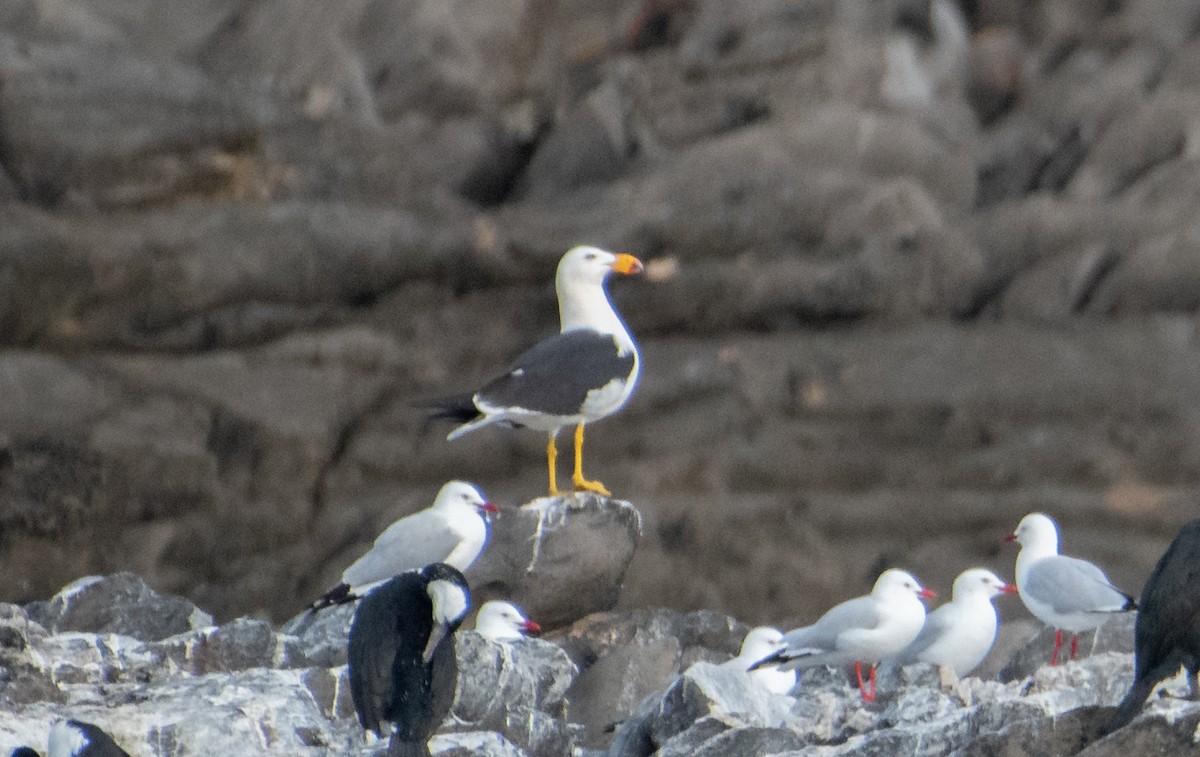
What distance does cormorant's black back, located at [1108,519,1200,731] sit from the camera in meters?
7.49

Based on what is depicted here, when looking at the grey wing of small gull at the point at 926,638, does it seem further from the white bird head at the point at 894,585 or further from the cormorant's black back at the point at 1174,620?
the cormorant's black back at the point at 1174,620

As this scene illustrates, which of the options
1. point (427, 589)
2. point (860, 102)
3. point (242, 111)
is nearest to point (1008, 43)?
point (860, 102)

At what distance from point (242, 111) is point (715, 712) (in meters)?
11.6

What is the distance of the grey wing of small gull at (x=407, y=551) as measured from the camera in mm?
10453

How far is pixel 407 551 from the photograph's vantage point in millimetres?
10586

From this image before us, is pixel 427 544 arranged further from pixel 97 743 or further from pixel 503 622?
pixel 97 743

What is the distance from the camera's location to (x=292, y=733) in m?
8.38

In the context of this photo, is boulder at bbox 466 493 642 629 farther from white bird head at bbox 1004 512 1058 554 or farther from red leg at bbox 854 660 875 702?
white bird head at bbox 1004 512 1058 554

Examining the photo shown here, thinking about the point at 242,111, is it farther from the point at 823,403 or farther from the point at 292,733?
the point at 292,733

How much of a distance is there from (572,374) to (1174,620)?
171 inches

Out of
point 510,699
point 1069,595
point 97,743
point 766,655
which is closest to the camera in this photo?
point 97,743

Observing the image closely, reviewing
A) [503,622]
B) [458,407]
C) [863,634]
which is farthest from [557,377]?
[863,634]

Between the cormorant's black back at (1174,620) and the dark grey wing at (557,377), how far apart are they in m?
4.16

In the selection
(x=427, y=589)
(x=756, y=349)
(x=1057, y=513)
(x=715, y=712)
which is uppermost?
(x=427, y=589)
